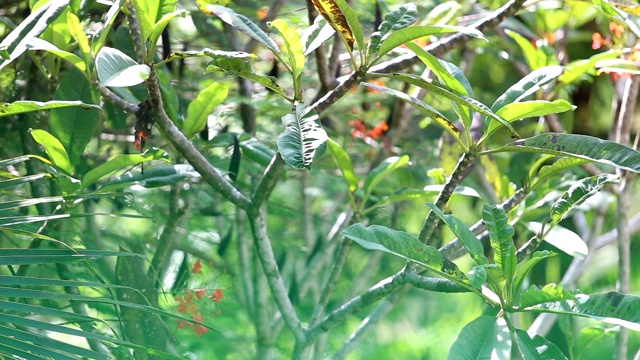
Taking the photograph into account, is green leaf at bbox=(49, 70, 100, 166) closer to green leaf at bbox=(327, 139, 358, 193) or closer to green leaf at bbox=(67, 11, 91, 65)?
green leaf at bbox=(67, 11, 91, 65)

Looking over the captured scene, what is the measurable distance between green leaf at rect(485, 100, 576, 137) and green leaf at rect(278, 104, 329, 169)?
0.61 feet

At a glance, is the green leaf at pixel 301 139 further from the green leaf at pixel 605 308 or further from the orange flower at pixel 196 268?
the orange flower at pixel 196 268

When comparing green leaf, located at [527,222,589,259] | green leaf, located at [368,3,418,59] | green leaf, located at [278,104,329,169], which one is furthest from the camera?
green leaf, located at [527,222,589,259]

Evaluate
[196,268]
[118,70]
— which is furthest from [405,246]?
[196,268]

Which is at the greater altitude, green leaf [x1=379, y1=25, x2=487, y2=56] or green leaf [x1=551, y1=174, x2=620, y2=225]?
green leaf [x1=379, y1=25, x2=487, y2=56]

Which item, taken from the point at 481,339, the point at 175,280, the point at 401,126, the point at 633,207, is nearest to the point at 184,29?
the point at 401,126

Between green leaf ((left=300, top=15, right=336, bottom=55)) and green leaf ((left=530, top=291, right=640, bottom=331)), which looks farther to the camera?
green leaf ((left=300, top=15, right=336, bottom=55))

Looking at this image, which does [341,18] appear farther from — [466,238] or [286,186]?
[286,186]

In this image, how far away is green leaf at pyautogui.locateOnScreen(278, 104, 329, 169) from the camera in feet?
1.92

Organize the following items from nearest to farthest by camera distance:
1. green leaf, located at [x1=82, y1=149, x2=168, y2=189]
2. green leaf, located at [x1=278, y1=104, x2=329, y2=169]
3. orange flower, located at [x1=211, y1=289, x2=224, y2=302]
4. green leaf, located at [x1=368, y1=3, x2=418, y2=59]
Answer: green leaf, located at [x1=278, y1=104, x2=329, y2=169]
green leaf, located at [x1=368, y1=3, x2=418, y2=59]
green leaf, located at [x1=82, y1=149, x2=168, y2=189]
orange flower, located at [x1=211, y1=289, x2=224, y2=302]

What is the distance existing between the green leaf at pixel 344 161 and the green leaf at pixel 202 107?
0.49 ft

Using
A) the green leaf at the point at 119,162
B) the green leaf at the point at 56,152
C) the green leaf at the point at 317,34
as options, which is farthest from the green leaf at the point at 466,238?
the green leaf at the point at 56,152

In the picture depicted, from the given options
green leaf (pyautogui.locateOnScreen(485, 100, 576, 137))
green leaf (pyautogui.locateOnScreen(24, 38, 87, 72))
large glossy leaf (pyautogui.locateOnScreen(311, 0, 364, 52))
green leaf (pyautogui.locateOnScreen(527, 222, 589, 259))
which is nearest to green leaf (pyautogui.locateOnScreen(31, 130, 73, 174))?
green leaf (pyautogui.locateOnScreen(24, 38, 87, 72))

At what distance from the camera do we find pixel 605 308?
656 mm
